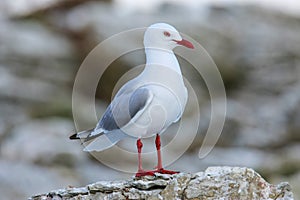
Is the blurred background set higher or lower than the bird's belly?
higher

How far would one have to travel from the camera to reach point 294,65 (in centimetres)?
3488

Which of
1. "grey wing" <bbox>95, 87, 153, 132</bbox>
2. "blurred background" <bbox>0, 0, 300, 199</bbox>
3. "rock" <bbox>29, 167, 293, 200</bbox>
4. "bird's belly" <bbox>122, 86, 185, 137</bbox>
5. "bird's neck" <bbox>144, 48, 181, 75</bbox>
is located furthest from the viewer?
"blurred background" <bbox>0, 0, 300, 199</bbox>

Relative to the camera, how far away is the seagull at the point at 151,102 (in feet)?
27.1

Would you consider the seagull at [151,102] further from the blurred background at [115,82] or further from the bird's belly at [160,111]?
the blurred background at [115,82]

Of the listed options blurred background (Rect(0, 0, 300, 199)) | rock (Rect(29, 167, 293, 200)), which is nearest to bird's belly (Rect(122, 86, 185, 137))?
rock (Rect(29, 167, 293, 200))

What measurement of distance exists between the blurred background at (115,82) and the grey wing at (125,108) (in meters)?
9.77

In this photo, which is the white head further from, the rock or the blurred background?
the blurred background

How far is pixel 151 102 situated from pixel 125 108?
15.4 inches

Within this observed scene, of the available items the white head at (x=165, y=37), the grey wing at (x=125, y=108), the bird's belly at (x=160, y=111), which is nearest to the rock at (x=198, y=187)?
the bird's belly at (x=160, y=111)

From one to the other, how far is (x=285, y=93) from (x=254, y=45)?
5292mm

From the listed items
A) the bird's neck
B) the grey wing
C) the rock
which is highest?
the bird's neck

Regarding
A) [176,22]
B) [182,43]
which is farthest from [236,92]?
[182,43]

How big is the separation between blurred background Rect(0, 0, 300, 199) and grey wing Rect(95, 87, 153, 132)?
Answer: 977 centimetres

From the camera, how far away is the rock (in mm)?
8109
